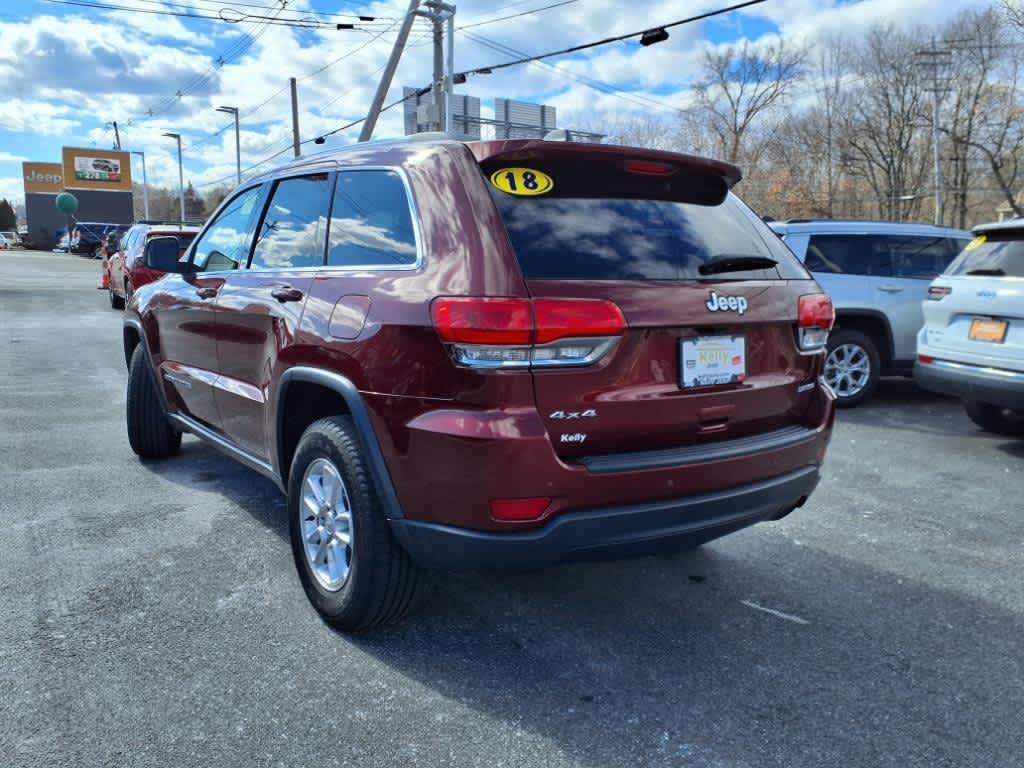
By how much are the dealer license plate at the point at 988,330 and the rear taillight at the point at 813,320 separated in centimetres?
312

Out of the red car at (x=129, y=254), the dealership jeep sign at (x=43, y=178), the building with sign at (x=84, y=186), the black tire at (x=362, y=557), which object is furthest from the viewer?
the dealership jeep sign at (x=43, y=178)

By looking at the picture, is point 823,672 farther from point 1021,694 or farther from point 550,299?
point 550,299

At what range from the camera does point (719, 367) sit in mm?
2734

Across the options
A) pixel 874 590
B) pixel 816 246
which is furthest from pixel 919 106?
pixel 874 590

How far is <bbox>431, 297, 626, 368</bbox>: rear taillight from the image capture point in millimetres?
2352

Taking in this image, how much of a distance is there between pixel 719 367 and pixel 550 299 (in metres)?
0.72

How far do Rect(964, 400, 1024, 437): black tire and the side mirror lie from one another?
239 inches

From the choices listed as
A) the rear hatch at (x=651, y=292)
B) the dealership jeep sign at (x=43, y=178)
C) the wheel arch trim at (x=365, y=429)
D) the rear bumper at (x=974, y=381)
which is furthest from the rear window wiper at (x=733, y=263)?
the dealership jeep sign at (x=43, y=178)

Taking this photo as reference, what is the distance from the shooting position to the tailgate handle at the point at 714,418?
270 cm

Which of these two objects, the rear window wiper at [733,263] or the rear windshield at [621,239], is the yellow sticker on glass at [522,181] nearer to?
the rear windshield at [621,239]

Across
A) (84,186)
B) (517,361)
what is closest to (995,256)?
(517,361)

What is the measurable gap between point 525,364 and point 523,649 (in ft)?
3.92

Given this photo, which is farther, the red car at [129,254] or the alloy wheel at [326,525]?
the red car at [129,254]

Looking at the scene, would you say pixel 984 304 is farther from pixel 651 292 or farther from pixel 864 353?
pixel 651 292
